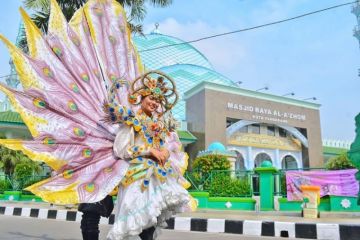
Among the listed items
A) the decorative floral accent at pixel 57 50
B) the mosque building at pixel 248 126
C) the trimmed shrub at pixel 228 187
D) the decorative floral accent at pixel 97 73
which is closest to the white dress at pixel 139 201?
the decorative floral accent at pixel 97 73

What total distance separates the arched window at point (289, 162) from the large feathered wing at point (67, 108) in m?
26.1

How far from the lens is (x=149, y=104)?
3.38 m

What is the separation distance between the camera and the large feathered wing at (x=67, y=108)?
301 centimetres

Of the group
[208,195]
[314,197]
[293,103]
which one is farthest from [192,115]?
[314,197]

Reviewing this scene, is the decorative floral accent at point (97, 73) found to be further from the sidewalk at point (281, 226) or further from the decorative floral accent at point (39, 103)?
the sidewalk at point (281, 226)

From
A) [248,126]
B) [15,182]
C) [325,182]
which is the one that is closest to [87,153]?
[325,182]

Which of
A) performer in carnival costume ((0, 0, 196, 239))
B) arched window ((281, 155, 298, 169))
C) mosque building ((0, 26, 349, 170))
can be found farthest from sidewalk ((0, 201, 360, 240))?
arched window ((281, 155, 298, 169))

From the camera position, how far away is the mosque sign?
2427 centimetres

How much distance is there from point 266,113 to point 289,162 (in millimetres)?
5527

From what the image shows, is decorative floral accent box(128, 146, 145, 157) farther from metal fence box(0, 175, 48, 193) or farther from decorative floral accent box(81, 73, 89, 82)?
metal fence box(0, 175, 48, 193)

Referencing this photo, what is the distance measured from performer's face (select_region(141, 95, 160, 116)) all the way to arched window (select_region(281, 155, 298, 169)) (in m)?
26.1

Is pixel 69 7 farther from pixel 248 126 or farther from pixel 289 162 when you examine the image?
pixel 289 162

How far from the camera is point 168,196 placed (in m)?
3.04

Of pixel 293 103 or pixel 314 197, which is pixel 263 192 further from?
pixel 293 103
